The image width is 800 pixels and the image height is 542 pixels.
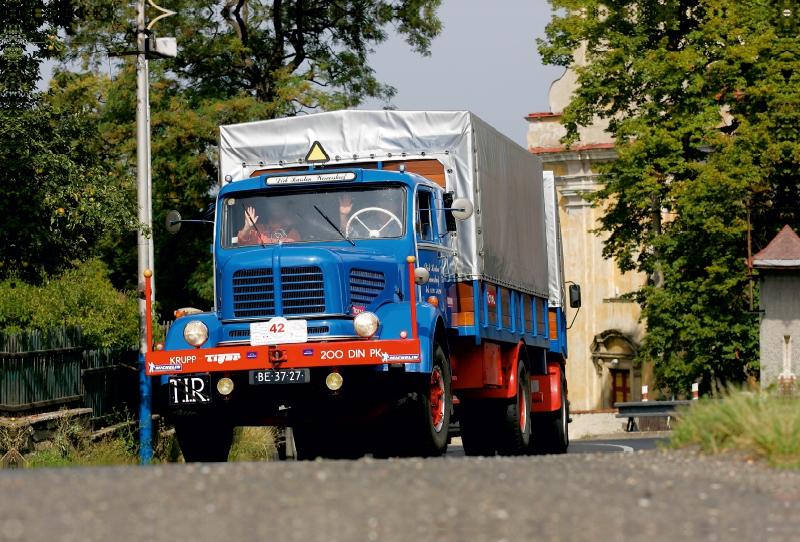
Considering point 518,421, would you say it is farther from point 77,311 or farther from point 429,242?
point 77,311

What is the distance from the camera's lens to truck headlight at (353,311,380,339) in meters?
13.6

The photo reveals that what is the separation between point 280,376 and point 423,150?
4199 millimetres

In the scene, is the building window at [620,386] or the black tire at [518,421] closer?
the black tire at [518,421]

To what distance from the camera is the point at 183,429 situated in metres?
14.7

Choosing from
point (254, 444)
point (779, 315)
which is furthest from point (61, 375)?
point (779, 315)

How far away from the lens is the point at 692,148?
40562mm

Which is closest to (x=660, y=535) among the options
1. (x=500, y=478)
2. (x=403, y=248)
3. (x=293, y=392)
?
(x=500, y=478)

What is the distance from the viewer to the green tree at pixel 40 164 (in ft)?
57.9

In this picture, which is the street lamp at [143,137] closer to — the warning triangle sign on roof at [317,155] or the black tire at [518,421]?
the warning triangle sign on roof at [317,155]

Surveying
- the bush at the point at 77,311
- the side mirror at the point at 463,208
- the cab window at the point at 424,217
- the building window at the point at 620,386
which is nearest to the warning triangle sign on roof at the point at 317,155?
the cab window at the point at 424,217

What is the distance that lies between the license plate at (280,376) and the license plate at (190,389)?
1.96 feet

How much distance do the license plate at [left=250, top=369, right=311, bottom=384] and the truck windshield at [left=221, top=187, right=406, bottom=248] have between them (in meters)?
1.77

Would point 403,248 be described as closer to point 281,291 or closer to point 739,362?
point 281,291

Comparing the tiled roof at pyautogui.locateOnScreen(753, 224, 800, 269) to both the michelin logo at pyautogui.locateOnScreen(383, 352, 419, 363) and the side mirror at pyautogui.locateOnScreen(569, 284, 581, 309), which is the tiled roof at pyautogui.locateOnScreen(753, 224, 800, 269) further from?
the michelin logo at pyautogui.locateOnScreen(383, 352, 419, 363)
